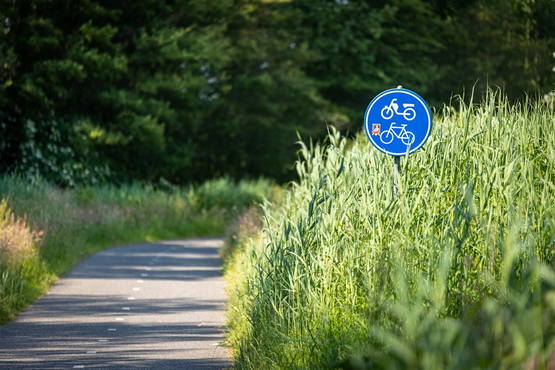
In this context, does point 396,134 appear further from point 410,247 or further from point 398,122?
point 410,247

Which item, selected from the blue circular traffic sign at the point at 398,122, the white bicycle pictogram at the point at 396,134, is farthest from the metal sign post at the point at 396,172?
the white bicycle pictogram at the point at 396,134

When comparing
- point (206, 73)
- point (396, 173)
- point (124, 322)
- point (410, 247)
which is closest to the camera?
point (410, 247)

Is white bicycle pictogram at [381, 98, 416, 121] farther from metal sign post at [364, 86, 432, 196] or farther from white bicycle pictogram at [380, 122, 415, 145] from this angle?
white bicycle pictogram at [380, 122, 415, 145]

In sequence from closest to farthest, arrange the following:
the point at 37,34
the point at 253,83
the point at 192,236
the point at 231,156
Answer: the point at 192,236 → the point at 37,34 → the point at 253,83 → the point at 231,156

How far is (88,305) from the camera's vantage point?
41.4 ft

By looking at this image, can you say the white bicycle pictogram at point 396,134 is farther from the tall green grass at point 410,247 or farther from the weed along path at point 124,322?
the weed along path at point 124,322

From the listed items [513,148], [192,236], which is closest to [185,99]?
[192,236]

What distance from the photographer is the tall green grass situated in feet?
20.5

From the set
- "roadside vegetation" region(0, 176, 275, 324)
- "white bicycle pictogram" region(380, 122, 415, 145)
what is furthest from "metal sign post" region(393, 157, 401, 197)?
"roadside vegetation" region(0, 176, 275, 324)

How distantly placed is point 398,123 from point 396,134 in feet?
0.72

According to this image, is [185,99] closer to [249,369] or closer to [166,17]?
[166,17]

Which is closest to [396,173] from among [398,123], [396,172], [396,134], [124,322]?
[396,172]

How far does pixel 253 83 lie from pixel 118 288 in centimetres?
3203

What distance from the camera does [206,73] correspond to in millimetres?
46375
